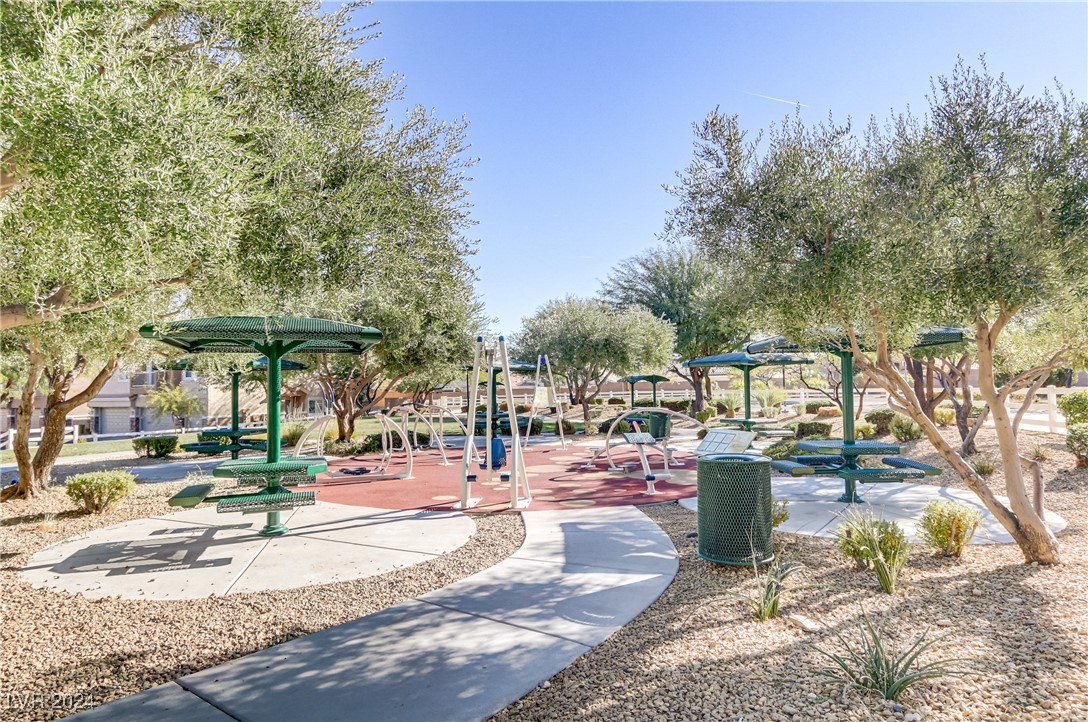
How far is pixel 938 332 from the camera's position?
8.62 m

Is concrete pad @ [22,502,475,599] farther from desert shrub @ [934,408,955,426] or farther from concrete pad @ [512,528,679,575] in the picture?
desert shrub @ [934,408,955,426]

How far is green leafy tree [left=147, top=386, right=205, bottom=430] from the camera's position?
2714cm

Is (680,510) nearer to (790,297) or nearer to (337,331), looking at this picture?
(790,297)

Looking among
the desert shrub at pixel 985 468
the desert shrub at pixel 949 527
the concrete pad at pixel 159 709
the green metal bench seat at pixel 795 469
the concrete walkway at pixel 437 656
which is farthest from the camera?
the desert shrub at pixel 985 468

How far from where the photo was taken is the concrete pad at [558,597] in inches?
160

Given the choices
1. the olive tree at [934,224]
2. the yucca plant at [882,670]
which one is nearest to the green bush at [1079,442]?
the olive tree at [934,224]

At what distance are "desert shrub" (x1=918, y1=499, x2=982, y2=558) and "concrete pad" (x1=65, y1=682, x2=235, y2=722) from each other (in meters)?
5.89

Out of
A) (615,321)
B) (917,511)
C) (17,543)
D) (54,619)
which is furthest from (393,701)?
(615,321)

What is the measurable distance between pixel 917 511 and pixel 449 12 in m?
9.56

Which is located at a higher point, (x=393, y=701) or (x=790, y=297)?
(x=790, y=297)

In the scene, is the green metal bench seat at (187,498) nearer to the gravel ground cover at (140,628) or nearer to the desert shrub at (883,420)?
the gravel ground cover at (140,628)

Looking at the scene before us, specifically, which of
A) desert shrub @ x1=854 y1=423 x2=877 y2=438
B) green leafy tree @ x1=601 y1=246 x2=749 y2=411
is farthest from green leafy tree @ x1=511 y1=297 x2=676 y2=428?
desert shrub @ x1=854 y1=423 x2=877 y2=438

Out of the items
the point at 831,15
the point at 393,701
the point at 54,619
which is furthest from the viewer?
the point at 831,15

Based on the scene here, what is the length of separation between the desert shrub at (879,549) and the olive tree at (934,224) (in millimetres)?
1031
